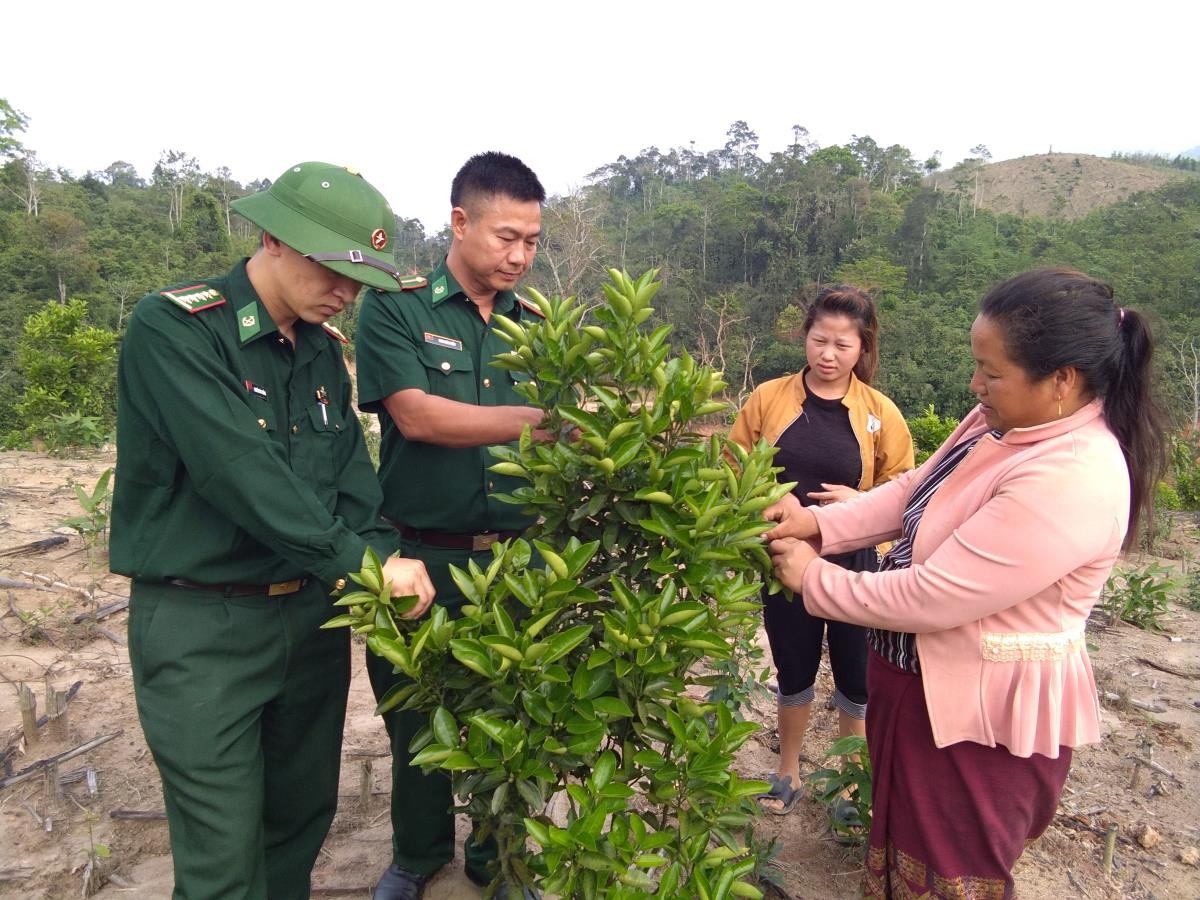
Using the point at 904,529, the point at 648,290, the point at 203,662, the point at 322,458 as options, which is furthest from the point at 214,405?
the point at 904,529

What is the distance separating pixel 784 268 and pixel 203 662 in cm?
3613

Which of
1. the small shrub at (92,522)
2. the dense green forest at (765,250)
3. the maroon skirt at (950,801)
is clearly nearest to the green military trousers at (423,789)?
the maroon skirt at (950,801)

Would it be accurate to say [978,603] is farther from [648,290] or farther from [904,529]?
[648,290]

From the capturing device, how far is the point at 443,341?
253cm

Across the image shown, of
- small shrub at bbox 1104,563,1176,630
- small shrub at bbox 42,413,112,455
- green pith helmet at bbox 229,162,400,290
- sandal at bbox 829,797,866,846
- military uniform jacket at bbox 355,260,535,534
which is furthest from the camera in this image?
small shrub at bbox 42,413,112,455

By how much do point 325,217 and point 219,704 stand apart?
1241 mm

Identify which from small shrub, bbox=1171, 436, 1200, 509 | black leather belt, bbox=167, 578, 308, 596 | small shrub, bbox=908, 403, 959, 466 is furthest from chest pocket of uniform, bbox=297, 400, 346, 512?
small shrub, bbox=1171, 436, 1200, 509

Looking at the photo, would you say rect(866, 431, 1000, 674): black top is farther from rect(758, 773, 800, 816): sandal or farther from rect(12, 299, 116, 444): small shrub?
rect(12, 299, 116, 444): small shrub

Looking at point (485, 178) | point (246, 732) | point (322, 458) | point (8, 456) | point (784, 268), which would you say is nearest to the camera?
point (246, 732)

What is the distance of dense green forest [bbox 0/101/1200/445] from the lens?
2680cm

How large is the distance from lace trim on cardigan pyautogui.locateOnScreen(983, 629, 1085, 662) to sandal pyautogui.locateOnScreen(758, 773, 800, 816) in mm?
1680

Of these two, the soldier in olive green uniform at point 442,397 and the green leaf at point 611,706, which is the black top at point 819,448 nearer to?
the soldier in olive green uniform at point 442,397

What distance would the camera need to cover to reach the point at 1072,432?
5.66ft

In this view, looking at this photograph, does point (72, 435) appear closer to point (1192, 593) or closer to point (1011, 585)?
point (1011, 585)
